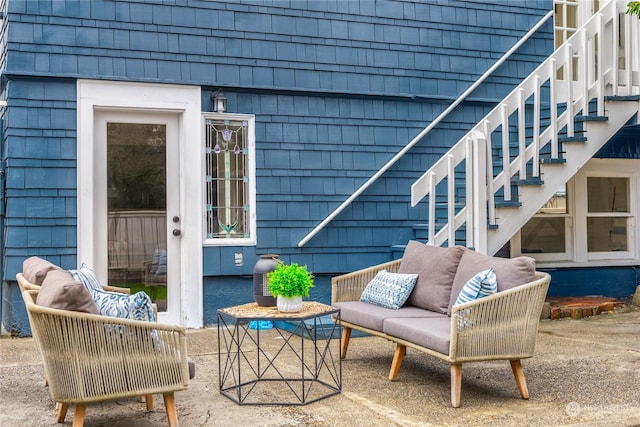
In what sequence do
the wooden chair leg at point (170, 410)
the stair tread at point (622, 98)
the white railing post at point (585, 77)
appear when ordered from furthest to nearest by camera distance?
the stair tread at point (622, 98) → the white railing post at point (585, 77) → the wooden chair leg at point (170, 410)

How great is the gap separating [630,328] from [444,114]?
8.81 ft

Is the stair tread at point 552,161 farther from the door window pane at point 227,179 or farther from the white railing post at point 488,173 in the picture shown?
the door window pane at point 227,179

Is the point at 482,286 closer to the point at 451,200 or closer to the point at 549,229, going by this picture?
the point at 451,200

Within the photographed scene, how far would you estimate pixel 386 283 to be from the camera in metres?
5.11

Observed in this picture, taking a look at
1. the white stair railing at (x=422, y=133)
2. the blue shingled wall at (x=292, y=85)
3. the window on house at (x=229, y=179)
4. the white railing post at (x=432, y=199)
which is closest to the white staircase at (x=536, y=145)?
the white railing post at (x=432, y=199)

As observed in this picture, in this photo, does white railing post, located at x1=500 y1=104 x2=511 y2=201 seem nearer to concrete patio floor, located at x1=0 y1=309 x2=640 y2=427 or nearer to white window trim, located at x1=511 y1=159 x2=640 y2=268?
concrete patio floor, located at x1=0 y1=309 x2=640 y2=427

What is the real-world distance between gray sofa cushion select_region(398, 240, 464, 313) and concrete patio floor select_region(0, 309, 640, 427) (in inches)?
17.8

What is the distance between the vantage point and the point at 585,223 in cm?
803

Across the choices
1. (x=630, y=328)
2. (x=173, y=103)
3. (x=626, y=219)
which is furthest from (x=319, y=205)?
(x=626, y=219)

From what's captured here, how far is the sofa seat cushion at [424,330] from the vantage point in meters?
3.99

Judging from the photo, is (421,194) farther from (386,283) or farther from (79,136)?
(79,136)

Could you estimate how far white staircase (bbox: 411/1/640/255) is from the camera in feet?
19.9

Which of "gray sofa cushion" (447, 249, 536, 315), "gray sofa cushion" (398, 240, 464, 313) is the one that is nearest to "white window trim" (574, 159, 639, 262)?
"gray sofa cushion" (398, 240, 464, 313)

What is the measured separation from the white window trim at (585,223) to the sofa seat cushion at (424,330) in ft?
11.7
